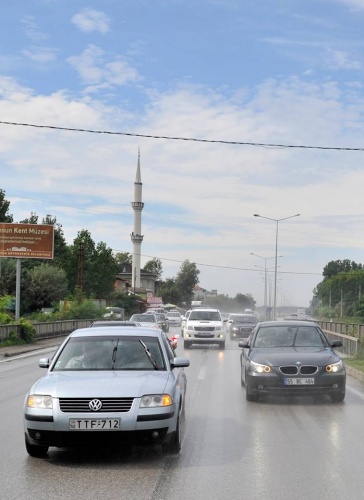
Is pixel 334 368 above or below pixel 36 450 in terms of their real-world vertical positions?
above

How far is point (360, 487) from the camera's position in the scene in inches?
269

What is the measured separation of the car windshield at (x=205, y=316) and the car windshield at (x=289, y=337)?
19.3 meters

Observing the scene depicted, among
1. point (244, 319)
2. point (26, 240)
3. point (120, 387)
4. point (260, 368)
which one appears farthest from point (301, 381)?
point (26, 240)

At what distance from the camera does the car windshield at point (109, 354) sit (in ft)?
28.9

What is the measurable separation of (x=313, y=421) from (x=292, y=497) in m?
4.63

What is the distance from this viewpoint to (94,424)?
745 centimetres

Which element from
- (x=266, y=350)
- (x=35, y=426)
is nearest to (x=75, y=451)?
(x=35, y=426)

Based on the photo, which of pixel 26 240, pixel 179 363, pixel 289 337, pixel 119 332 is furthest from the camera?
pixel 26 240

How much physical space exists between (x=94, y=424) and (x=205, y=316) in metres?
26.7

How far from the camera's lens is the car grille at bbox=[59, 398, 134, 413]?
7.52 metres

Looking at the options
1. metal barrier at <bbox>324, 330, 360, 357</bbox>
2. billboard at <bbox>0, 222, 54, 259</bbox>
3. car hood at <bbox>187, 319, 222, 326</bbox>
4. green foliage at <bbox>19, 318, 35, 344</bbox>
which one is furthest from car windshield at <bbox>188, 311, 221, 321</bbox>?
billboard at <bbox>0, 222, 54, 259</bbox>

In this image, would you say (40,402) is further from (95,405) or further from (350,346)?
(350,346)

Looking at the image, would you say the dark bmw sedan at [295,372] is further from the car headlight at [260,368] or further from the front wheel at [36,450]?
the front wheel at [36,450]

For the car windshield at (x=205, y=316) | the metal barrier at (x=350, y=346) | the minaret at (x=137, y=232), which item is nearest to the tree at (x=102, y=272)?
the minaret at (x=137, y=232)
